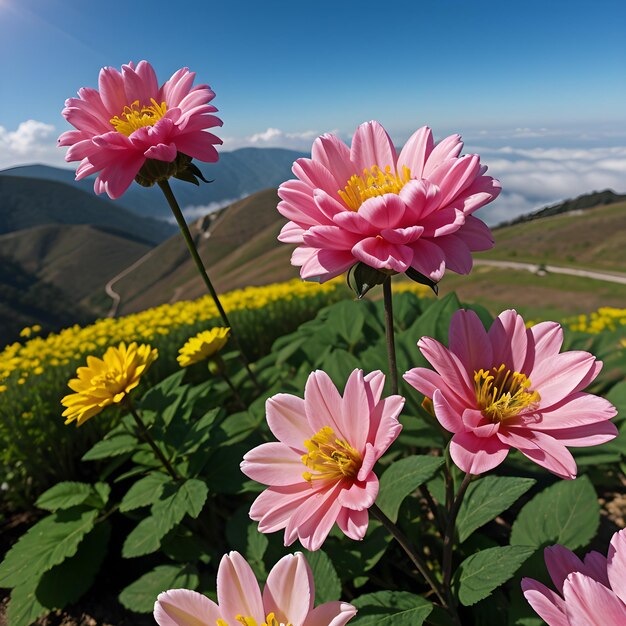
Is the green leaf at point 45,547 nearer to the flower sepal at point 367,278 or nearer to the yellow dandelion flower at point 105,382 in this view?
the yellow dandelion flower at point 105,382

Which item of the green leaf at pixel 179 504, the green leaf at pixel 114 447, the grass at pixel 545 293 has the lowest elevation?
the grass at pixel 545 293

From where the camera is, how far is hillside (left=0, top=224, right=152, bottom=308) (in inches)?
4220

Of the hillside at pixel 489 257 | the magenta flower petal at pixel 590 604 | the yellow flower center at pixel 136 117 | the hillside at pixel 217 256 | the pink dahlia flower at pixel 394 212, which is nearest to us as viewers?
the magenta flower petal at pixel 590 604

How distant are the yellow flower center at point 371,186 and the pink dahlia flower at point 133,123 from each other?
1.50ft

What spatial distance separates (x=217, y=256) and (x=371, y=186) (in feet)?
339

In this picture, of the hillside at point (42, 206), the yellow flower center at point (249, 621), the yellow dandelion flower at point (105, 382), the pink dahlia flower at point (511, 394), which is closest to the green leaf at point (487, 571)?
the pink dahlia flower at point (511, 394)

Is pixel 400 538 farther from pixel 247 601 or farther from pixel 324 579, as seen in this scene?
pixel 324 579

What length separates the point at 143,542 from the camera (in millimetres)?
1776

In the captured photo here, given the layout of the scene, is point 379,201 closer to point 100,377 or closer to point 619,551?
point 619,551

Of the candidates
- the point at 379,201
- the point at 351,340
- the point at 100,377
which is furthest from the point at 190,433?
the point at 379,201

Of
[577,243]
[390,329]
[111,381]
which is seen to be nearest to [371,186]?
[390,329]

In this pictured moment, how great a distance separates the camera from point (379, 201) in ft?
2.88

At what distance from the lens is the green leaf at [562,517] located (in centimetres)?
150

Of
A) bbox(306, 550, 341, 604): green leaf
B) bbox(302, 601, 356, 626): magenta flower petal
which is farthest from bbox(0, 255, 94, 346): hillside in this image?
bbox(302, 601, 356, 626): magenta flower petal
